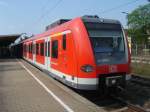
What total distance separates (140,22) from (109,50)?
93962mm

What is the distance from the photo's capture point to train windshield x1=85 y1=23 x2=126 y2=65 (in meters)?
11.1

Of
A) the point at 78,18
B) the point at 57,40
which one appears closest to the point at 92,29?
the point at 78,18

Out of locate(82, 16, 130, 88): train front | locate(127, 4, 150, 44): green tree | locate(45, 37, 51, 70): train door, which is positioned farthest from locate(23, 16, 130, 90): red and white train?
locate(127, 4, 150, 44): green tree

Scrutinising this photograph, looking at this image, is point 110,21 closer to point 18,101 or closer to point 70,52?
point 70,52

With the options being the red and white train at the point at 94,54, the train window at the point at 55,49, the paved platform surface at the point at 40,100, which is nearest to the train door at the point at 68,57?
the red and white train at the point at 94,54

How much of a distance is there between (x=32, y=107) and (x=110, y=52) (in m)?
3.28

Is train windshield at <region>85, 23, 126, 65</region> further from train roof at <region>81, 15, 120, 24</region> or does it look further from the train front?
train roof at <region>81, 15, 120, 24</region>

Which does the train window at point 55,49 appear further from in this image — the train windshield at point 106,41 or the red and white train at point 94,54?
the train windshield at point 106,41

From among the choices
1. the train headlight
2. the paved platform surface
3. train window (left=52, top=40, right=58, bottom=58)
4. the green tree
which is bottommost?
the paved platform surface

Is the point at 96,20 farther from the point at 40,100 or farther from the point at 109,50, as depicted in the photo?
the point at 40,100

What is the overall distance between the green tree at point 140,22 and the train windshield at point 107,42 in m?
86.9

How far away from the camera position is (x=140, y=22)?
10294 cm

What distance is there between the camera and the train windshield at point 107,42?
36.6 ft

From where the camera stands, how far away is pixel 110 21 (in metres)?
12.0
